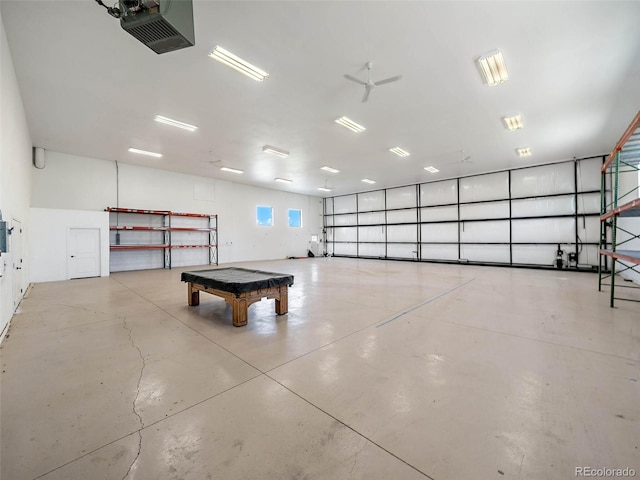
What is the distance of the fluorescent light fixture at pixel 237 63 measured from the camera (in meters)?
3.77

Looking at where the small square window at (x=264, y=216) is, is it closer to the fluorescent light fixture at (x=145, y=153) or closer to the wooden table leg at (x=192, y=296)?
the fluorescent light fixture at (x=145, y=153)

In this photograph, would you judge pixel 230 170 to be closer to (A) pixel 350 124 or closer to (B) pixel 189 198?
(B) pixel 189 198

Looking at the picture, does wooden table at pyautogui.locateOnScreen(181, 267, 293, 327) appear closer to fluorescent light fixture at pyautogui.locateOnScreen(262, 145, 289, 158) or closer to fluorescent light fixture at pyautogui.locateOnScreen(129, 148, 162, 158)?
fluorescent light fixture at pyautogui.locateOnScreen(262, 145, 289, 158)

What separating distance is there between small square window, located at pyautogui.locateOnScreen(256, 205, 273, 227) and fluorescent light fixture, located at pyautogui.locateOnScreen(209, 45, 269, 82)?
31.8 ft

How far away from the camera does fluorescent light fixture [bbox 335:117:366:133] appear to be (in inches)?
234

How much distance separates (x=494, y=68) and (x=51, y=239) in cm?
1119

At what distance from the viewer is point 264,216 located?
46.2 feet

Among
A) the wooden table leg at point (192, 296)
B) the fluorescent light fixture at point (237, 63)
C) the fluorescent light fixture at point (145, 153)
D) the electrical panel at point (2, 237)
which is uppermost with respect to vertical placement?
the fluorescent light fixture at point (145, 153)

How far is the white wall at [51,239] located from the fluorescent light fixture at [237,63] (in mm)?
7238

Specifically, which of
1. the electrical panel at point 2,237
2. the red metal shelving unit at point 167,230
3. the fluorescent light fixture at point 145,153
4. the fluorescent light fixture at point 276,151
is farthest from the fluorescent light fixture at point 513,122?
the red metal shelving unit at point 167,230

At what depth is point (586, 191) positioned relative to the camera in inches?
360

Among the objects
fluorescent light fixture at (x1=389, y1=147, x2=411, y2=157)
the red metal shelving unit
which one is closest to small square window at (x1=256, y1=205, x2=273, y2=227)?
the red metal shelving unit

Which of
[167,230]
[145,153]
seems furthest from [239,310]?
[167,230]

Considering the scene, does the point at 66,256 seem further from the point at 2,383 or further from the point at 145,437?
the point at 145,437
